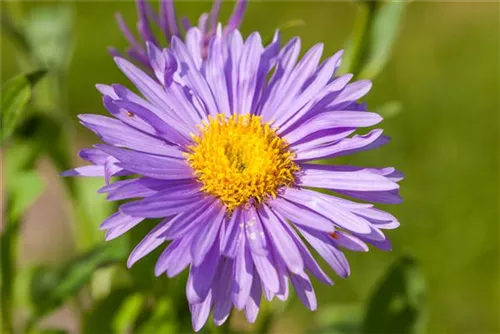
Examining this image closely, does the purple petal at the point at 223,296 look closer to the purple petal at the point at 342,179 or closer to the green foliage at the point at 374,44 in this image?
the purple petal at the point at 342,179

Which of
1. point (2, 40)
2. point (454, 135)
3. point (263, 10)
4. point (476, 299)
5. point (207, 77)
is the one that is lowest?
point (476, 299)

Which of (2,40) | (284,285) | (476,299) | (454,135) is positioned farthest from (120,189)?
(2,40)

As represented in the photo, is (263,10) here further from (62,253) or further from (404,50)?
(62,253)

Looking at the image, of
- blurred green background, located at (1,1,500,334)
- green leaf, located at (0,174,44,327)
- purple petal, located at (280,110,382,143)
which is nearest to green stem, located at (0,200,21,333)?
green leaf, located at (0,174,44,327)

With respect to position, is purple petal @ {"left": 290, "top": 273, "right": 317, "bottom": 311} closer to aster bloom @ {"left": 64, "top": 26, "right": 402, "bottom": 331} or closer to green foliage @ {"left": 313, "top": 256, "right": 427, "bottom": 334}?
aster bloom @ {"left": 64, "top": 26, "right": 402, "bottom": 331}

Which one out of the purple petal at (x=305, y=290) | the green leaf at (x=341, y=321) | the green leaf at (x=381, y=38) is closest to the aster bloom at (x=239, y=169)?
the purple petal at (x=305, y=290)

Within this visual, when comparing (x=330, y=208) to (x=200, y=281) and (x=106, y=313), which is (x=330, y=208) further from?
(x=106, y=313)
